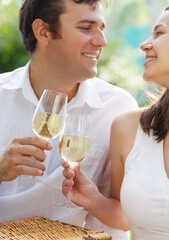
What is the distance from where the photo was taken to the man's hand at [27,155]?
2.12 metres

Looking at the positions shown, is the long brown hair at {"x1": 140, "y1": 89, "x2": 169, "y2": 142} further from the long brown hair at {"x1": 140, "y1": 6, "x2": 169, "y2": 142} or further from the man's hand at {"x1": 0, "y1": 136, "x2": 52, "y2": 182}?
the man's hand at {"x1": 0, "y1": 136, "x2": 52, "y2": 182}

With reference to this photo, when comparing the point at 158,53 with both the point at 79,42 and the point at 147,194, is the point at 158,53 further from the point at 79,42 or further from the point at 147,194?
the point at 147,194

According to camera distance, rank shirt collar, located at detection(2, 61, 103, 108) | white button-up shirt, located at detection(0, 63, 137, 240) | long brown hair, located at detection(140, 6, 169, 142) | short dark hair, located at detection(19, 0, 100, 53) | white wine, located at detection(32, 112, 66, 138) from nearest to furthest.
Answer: white wine, located at detection(32, 112, 66, 138), long brown hair, located at detection(140, 6, 169, 142), white button-up shirt, located at detection(0, 63, 137, 240), shirt collar, located at detection(2, 61, 103, 108), short dark hair, located at detection(19, 0, 100, 53)

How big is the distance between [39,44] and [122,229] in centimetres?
161

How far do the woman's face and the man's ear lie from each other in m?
0.95

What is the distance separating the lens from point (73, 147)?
2189mm

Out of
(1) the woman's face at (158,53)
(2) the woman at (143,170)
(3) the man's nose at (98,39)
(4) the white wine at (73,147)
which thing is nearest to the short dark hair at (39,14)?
(3) the man's nose at (98,39)

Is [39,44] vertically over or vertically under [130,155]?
over

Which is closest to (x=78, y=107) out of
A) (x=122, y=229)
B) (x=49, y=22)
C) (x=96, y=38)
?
(x=96, y=38)

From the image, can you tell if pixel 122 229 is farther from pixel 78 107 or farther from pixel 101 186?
pixel 78 107

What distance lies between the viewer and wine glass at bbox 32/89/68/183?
2162mm

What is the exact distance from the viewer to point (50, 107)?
2.17 m

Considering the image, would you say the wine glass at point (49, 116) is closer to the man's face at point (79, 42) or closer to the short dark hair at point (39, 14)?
the man's face at point (79, 42)

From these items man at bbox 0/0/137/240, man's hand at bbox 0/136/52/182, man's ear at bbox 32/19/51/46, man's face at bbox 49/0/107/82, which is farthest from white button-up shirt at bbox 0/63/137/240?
man's hand at bbox 0/136/52/182
